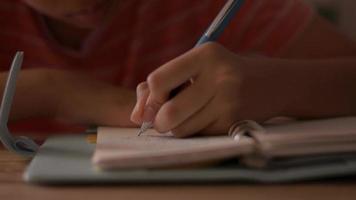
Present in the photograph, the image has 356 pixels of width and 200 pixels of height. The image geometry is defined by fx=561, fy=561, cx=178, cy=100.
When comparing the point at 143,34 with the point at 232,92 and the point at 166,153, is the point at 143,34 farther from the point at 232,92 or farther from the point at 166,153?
the point at 166,153

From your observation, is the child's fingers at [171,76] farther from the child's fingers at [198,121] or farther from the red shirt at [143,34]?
the red shirt at [143,34]

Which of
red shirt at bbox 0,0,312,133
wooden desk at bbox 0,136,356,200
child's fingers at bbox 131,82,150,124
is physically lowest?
red shirt at bbox 0,0,312,133

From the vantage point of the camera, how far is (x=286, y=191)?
404mm

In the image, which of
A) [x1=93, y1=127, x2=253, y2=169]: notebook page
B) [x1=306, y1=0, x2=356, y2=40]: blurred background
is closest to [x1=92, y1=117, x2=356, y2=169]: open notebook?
[x1=93, y1=127, x2=253, y2=169]: notebook page

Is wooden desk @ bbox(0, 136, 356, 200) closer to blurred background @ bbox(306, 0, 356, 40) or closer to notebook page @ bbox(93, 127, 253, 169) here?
notebook page @ bbox(93, 127, 253, 169)

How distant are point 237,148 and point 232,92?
0.12 m

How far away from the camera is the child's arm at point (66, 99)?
26.5 inches

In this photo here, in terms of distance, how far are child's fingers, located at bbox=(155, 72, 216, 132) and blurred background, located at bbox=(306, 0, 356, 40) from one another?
0.88 metres

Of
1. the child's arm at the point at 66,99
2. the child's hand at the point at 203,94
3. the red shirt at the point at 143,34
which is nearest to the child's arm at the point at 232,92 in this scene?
the child's hand at the point at 203,94

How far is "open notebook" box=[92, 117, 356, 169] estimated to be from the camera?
42 cm

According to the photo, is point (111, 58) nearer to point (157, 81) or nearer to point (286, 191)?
point (157, 81)

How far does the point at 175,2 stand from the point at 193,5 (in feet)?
0.11

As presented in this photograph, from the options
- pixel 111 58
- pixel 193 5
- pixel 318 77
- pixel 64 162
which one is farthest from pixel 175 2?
pixel 64 162

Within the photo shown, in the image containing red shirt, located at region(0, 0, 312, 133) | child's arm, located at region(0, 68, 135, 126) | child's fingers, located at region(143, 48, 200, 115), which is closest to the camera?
child's fingers, located at region(143, 48, 200, 115)
